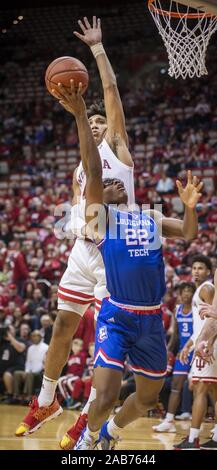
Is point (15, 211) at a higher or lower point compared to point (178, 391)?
higher

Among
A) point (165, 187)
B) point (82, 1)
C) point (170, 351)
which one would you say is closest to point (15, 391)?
point (170, 351)

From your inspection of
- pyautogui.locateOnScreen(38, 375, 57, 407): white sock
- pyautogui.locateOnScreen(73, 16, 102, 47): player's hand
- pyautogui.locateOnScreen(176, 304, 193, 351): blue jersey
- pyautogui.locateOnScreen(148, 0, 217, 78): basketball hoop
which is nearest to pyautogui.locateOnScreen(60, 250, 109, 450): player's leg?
pyautogui.locateOnScreen(38, 375, 57, 407): white sock

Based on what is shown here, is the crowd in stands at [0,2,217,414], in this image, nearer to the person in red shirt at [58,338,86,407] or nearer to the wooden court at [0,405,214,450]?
the person in red shirt at [58,338,86,407]

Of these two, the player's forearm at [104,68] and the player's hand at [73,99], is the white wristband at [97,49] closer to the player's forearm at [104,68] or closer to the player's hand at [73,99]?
the player's forearm at [104,68]

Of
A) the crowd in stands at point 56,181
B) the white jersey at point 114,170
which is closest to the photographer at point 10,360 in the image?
the crowd in stands at point 56,181

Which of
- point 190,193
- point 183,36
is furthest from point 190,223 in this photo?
point 183,36

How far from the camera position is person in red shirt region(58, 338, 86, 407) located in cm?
1202

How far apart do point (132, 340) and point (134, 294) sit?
33cm

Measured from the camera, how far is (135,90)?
23.3 m

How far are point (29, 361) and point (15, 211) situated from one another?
22.4 feet

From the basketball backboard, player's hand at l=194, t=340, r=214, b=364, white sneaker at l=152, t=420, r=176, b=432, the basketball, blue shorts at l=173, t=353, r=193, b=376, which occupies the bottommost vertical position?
white sneaker at l=152, t=420, r=176, b=432

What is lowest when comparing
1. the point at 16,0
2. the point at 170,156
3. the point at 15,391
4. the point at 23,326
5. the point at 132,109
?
the point at 15,391

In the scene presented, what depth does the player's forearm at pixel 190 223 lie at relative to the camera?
5.44 metres

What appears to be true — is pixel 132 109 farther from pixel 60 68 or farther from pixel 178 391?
pixel 60 68
